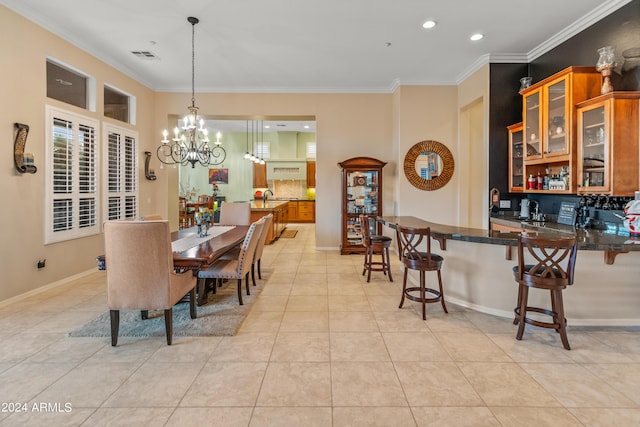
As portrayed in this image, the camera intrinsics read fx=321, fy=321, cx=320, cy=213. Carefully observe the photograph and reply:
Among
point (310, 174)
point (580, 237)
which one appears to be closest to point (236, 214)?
point (580, 237)

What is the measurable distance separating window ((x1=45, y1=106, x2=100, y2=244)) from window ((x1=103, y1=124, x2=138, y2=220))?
0.91ft

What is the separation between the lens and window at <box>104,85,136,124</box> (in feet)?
17.9

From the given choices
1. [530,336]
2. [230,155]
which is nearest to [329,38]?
[530,336]

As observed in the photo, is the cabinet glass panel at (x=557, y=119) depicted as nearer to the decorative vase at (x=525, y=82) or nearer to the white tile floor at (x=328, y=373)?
the decorative vase at (x=525, y=82)

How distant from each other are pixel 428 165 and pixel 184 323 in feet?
16.4

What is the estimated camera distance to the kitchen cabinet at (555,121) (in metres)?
3.61

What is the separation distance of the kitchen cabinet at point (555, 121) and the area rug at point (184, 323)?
4023 millimetres

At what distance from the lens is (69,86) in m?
4.67

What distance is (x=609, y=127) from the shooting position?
322 centimetres

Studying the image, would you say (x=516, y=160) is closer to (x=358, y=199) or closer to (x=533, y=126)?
(x=533, y=126)

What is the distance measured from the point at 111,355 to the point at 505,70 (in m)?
6.18

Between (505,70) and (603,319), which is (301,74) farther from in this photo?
(603,319)

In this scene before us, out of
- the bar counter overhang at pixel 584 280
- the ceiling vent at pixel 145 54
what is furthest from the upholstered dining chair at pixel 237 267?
the ceiling vent at pixel 145 54

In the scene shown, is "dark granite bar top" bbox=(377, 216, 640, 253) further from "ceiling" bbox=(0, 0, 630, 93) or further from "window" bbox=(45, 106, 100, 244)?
"window" bbox=(45, 106, 100, 244)
